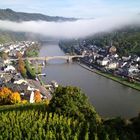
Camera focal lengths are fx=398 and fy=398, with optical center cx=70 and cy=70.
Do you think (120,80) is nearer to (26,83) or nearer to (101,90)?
(101,90)

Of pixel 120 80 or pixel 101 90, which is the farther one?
pixel 120 80

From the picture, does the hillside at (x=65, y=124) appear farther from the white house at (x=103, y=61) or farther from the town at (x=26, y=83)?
the white house at (x=103, y=61)

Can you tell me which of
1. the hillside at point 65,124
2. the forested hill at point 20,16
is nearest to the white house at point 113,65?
the hillside at point 65,124

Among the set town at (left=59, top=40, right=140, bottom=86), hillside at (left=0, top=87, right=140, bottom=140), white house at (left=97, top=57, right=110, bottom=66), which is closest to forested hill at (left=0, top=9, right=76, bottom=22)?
town at (left=59, top=40, right=140, bottom=86)

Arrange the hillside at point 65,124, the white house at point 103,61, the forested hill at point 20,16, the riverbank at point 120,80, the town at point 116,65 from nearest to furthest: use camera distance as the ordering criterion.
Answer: the hillside at point 65,124
the riverbank at point 120,80
the town at point 116,65
the white house at point 103,61
the forested hill at point 20,16

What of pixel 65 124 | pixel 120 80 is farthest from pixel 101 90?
pixel 65 124

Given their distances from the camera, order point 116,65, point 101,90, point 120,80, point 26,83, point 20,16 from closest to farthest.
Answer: point 26,83 < point 101,90 < point 120,80 < point 116,65 < point 20,16

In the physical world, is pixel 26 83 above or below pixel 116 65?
above

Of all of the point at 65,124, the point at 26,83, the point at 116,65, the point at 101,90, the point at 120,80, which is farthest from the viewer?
the point at 116,65

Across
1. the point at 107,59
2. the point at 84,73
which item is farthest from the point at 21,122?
the point at 107,59
